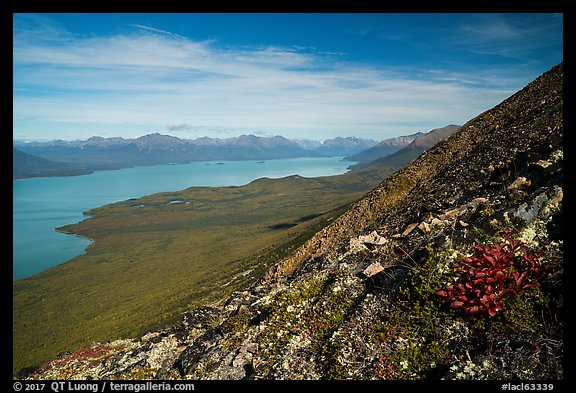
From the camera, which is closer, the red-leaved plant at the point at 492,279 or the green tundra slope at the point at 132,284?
the red-leaved plant at the point at 492,279

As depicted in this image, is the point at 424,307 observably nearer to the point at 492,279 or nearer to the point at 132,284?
the point at 492,279

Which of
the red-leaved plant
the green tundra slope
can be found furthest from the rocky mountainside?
the green tundra slope

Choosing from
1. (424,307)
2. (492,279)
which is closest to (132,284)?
(424,307)

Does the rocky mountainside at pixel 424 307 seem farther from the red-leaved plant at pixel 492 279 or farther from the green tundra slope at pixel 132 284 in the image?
the green tundra slope at pixel 132 284

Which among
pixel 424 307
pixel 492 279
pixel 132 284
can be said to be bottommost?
pixel 132 284

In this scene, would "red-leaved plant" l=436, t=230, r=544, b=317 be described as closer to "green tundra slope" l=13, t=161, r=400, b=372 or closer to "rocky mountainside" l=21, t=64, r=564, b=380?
"rocky mountainside" l=21, t=64, r=564, b=380

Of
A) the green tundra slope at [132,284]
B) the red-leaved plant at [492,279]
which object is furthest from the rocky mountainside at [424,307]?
the green tundra slope at [132,284]
